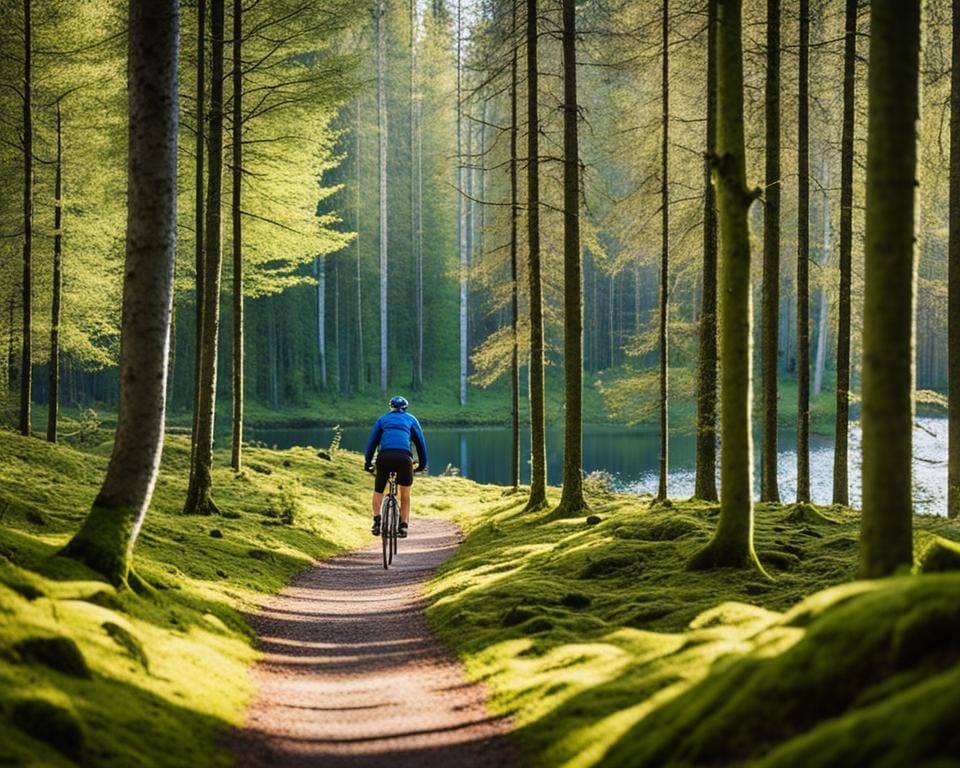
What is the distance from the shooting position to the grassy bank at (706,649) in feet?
11.5

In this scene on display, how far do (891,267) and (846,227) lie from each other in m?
10.8

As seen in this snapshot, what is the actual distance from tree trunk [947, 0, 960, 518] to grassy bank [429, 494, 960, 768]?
2261 mm

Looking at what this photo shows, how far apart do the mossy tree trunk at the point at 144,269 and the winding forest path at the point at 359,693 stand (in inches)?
82.4

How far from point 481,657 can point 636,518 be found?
6.27 meters

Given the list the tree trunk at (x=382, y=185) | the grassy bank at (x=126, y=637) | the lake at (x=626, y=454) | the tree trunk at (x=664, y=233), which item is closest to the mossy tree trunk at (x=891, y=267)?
the grassy bank at (x=126, y=637)

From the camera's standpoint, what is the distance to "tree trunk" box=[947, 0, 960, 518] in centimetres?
1403

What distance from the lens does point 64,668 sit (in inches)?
210

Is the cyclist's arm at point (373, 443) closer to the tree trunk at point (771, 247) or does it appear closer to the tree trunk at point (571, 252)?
the tree trunk at point (571, 252)

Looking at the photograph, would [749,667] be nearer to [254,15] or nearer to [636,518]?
[636,518]

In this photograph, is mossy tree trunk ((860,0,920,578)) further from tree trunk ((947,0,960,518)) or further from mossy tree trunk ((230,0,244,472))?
mossy tree trunk ((230,0,244,472))

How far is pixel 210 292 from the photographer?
15.9 m

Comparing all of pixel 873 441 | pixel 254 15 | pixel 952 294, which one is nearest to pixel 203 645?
pixel 873 441

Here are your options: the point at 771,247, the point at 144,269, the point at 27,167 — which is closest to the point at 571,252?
the point at 771,247

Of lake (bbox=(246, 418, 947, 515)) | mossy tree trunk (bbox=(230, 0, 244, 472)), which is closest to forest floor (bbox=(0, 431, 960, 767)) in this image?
mossy tree trunk (bbox=(230, 0, 244, 472))
